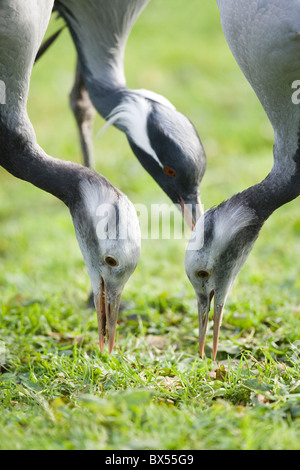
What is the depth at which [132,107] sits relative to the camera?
4.79 metres

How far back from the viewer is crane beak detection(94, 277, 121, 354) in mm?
3855

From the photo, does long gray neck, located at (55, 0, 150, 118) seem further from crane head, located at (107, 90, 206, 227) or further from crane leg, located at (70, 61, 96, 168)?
crane leg, located at (70, 61, 96, 168)

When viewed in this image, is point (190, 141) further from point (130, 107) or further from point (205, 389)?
point (205, 389)

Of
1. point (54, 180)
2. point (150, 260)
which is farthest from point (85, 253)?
point (150, 260)

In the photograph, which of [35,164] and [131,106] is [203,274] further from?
[131,106]

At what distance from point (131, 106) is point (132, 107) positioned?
0.02m

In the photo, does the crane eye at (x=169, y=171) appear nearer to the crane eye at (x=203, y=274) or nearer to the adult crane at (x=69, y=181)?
the adult crane at (x=69, y=181)

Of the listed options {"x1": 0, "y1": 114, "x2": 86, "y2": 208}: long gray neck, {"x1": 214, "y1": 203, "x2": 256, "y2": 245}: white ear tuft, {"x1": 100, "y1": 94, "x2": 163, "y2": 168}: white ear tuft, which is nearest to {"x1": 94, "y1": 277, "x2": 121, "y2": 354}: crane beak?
{"x1": 0, "y1": 114, "x2": 86, "y2": 208}: long gray neck

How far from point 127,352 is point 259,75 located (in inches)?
71.0

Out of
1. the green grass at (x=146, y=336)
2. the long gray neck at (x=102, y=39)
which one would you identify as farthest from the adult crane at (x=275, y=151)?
the long gray neck at (x=102, y=39)

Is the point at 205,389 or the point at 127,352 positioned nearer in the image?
the point at 205,389

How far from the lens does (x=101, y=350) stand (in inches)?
154
